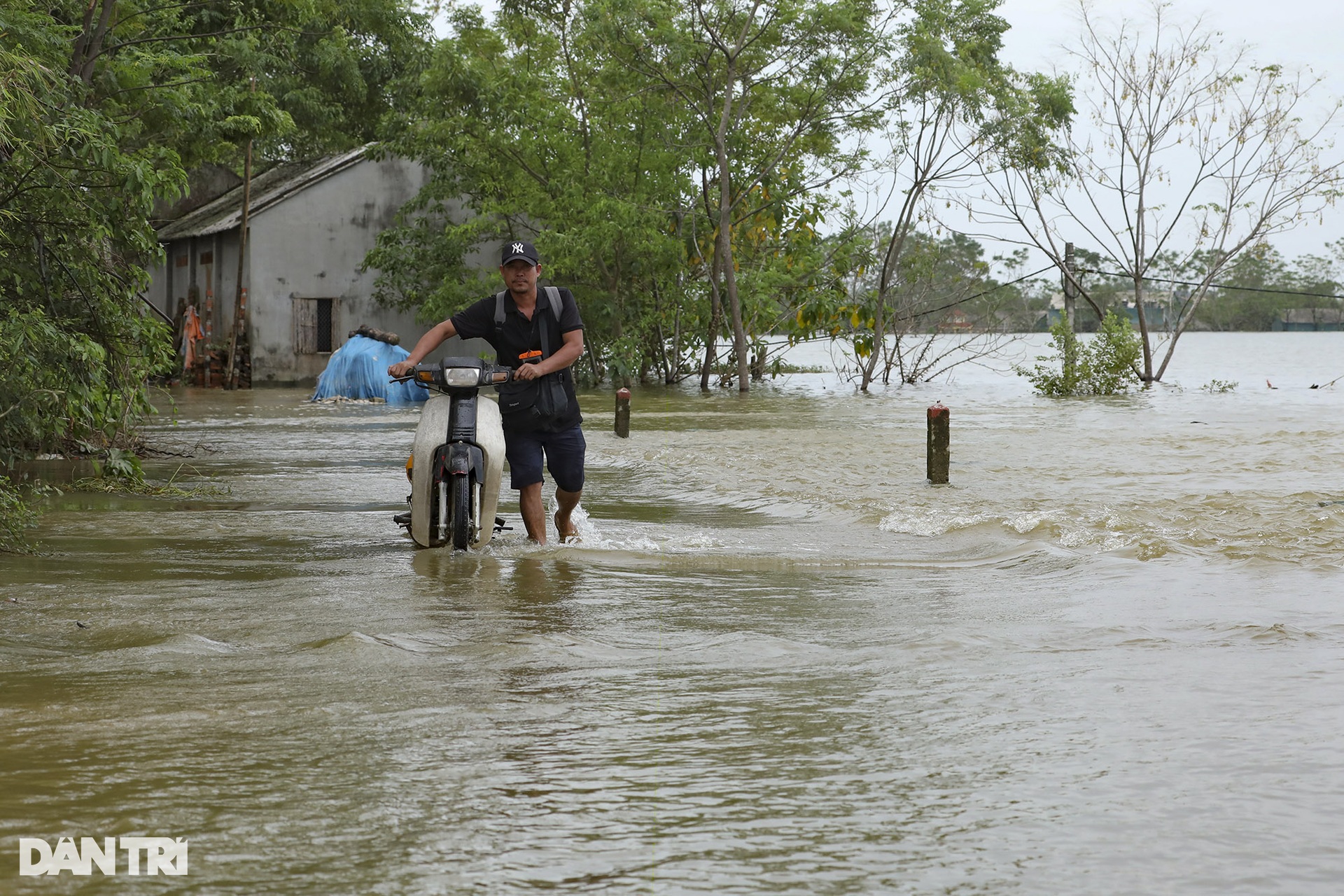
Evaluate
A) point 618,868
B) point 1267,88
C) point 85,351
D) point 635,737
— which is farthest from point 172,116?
point 1267,88

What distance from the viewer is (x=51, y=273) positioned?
934cm

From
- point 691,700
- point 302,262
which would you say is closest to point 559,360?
point 691,700

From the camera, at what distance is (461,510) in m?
7.57

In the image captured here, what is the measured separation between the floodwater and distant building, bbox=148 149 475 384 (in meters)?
22.9

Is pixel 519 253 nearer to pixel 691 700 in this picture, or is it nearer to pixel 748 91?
pixel 691 700

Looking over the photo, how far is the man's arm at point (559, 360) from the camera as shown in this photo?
293 inches

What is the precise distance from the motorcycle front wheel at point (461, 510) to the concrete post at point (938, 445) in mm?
5401

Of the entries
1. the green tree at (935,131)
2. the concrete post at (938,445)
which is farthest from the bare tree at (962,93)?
the concrete post at (938,445)

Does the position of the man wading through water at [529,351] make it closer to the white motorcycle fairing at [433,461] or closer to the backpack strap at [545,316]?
the backpack strap at [545,316]

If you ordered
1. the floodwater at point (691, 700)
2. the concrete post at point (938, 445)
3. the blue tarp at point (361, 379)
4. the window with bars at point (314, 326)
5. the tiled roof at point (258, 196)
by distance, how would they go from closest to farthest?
1. the floodwater at point (691, 700)
2. the concrete post at point (938, 445)
3. the blue tarp at point (361, 379)
4. the tiled roof at point (258, 196)
5. the window with bars at point (314, 326)

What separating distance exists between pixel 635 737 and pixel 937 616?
91.7 inches

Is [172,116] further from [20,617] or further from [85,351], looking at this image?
[20,617]

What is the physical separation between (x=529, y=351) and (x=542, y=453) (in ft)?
1.96

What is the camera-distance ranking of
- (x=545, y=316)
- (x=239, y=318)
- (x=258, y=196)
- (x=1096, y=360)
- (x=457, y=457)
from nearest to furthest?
(x=457, y=457)
(x=545, y=316)
(x=1096, y=360)
(x=239, y=318)
(x=258, y=196)
